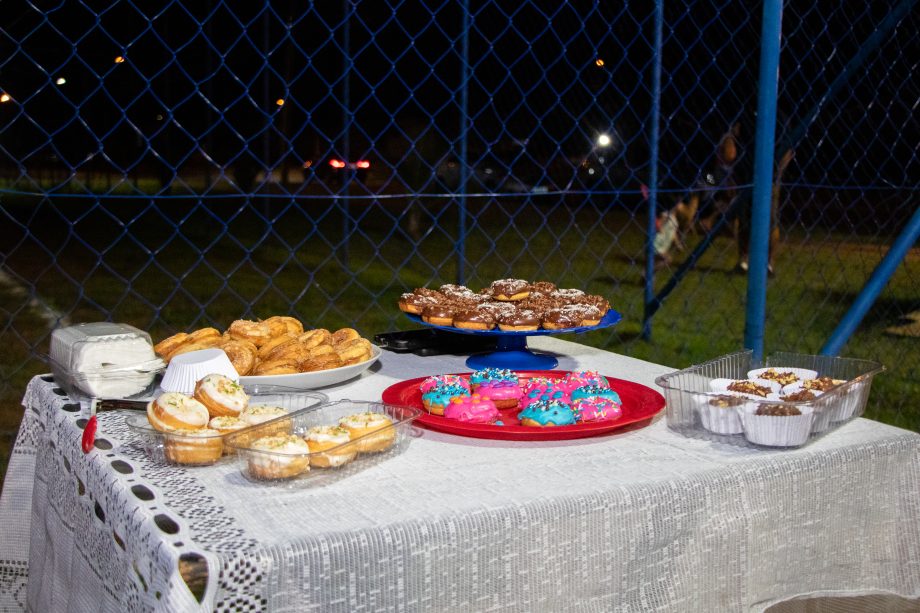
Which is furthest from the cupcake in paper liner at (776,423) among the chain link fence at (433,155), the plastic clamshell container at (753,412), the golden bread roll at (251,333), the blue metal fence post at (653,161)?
the blue metal fence post at (653,161)

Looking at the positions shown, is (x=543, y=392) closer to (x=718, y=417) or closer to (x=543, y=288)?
(x=718, y=417)

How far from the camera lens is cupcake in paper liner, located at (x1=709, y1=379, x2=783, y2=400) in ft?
3.89

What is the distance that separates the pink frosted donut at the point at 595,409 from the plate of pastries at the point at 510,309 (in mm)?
317

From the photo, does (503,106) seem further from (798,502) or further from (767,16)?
(798,502)

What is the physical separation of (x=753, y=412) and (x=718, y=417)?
0.05 m

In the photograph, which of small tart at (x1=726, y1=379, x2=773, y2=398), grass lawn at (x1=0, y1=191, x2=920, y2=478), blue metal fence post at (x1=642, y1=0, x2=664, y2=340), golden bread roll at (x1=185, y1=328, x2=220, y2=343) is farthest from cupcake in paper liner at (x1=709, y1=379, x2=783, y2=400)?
blue metal fence post at (x1=642, y1=0, x2=664, y2=340)

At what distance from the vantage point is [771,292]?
5.60 metres

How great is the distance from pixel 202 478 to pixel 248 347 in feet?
1.42

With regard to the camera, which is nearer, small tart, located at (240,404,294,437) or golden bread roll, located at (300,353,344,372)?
small tart, located at (240,404,294,437)

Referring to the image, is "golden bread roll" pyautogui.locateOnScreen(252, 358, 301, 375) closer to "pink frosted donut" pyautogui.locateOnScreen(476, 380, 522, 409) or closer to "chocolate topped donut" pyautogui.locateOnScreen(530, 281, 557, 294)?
"pink frosted donut" pyautogui.locateOnScreen(476, 380, 522, 409)

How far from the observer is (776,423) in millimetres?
1102

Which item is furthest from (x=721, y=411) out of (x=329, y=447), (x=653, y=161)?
(x=653, y=161)

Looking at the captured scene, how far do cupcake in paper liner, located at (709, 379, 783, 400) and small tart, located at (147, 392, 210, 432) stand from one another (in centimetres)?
66

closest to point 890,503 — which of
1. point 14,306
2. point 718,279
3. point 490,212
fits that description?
point 14,306
